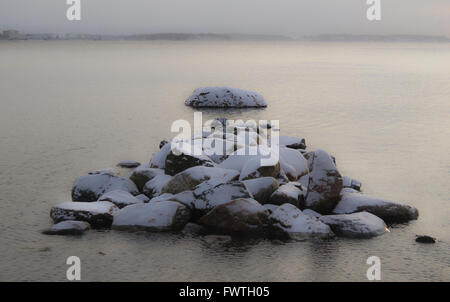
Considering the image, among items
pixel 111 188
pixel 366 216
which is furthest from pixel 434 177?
pixel 111 188

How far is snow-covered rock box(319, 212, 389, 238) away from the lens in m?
10.9

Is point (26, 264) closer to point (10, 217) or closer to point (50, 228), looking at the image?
point (50, 228)

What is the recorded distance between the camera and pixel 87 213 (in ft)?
36.8

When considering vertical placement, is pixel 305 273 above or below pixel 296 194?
below

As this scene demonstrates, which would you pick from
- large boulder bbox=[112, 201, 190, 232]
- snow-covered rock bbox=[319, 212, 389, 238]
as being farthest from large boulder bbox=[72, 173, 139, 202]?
snow-covered rock bbox=[319, 212, 389, 238]

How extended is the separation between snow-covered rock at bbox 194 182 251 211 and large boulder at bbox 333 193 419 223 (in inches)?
78.3

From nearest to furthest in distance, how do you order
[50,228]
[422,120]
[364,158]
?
1. [50,228]
2. [364,158]
3. [422,120]

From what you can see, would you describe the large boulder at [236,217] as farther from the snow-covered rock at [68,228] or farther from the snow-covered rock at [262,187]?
the snow-covered rock at [68,228]

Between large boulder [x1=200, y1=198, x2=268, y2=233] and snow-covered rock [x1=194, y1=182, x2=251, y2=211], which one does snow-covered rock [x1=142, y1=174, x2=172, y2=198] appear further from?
large boulder [x1=200, y1=198, x2=268, y2=233]

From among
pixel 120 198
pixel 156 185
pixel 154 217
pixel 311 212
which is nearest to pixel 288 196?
pixel 311 212

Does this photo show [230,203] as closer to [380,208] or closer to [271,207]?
[271,207]

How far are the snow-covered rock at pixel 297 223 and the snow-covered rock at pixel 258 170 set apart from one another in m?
1.67

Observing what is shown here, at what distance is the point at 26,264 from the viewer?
31.1 feet

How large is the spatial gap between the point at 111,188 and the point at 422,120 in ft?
65.0
